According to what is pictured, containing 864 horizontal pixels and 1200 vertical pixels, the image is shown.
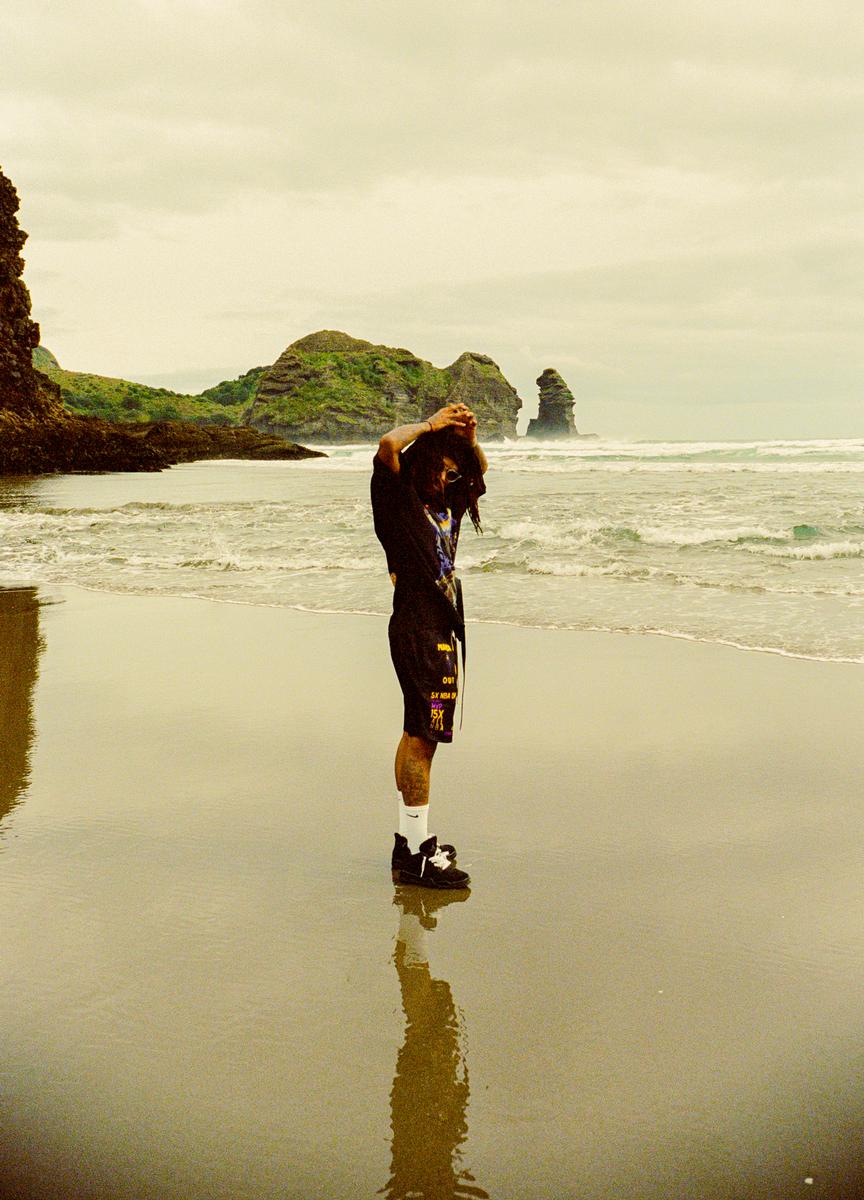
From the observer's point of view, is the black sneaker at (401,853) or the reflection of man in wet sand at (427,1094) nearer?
the reflection of man in wet sand at (427,1094)

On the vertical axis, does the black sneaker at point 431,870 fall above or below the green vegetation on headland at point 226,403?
below

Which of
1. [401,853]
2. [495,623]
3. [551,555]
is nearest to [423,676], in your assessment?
[401,853]

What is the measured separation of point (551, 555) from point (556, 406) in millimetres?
137646

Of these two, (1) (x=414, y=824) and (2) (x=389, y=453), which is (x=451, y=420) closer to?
(2) (x=389, y=453)

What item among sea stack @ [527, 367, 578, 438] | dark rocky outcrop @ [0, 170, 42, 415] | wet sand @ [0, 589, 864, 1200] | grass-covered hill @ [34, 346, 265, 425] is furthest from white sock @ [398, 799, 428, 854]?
sea stack @ [527, 367, 578, 438]

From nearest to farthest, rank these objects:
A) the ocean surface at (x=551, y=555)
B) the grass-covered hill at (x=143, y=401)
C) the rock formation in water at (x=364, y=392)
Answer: the ocean surface at (x=551, y=555) < the rock formation in water at (x=364, y=392) < the grass-covered hill at (x=143, y=401)

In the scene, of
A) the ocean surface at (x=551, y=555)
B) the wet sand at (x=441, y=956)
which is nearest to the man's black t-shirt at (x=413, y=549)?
the wet sand at (x=441, y=956)

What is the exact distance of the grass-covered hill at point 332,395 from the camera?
11750 centimetres

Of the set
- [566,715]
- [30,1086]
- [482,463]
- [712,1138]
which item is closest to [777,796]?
[566,715]

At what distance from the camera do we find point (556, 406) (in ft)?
480

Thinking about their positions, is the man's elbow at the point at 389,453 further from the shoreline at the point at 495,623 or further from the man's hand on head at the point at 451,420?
the shoreline at the point at 495,623

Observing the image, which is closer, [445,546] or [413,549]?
[413,549]

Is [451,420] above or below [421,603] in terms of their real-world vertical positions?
above

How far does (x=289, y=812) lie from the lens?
13.6 ft
